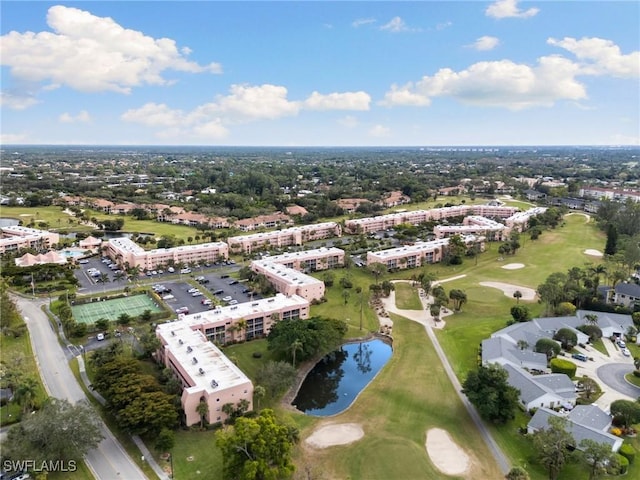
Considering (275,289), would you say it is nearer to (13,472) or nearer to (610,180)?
(13,472)

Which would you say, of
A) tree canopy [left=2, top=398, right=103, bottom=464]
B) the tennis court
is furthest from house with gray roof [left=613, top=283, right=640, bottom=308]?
tree canopy [left=2, top=398, right=103, bottom=464]

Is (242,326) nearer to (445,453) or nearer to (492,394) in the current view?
(445,453)

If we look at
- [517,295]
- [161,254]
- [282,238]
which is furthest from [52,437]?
[282,238]

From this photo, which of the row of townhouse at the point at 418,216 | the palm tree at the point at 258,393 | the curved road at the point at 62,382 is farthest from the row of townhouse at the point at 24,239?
the palm tree at the point at 258,393

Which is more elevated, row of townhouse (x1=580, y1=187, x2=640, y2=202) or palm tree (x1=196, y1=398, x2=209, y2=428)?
row of townhouse (x1=580, y1=187, x2=640, y2=202)

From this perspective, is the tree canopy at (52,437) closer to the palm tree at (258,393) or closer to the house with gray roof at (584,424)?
the palm tree at (258,393)

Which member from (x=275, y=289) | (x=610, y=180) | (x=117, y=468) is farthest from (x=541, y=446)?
(x=610, y=180)

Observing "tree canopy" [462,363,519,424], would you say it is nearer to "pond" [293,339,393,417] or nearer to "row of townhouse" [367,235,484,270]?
"pond" [293,339,393,417]
